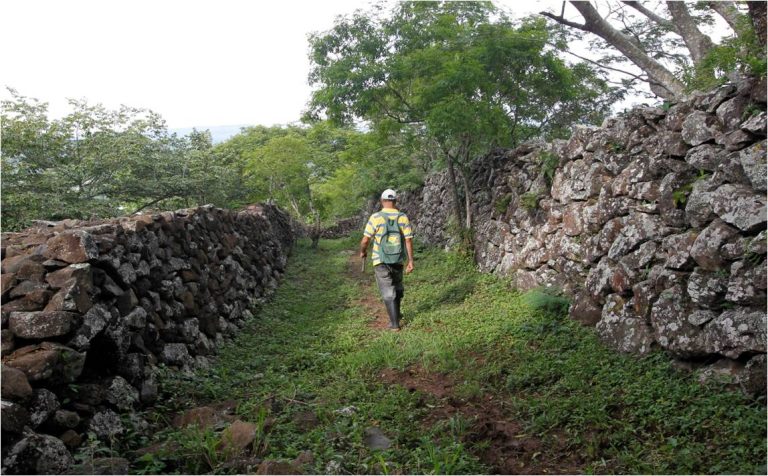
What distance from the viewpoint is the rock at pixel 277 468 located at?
310 centimetres

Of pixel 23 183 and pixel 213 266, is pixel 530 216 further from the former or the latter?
pixel 23 183

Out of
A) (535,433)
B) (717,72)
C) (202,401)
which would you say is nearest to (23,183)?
(202,401)

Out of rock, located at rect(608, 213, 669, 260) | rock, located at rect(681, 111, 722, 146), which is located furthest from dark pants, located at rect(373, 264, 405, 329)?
rock, located at rect(681, 111, 722, 146)

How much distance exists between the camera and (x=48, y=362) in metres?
3.29

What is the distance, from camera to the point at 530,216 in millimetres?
8461

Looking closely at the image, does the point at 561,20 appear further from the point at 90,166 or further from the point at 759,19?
the point at 90,166

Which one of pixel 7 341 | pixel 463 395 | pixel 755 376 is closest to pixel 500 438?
pixel 463 395

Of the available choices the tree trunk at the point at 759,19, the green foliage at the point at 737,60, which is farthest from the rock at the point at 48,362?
the tree trunk at the point at 759,19

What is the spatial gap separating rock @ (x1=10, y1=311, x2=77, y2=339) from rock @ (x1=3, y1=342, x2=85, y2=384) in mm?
87

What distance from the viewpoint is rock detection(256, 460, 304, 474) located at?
3102 millimetres

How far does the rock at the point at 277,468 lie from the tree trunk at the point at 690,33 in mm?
10186

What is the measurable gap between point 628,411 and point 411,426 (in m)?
1.75

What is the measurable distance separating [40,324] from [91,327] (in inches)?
14.1

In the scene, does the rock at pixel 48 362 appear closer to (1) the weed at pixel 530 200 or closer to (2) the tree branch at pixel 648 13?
(1) the weed at pixel 530 200
